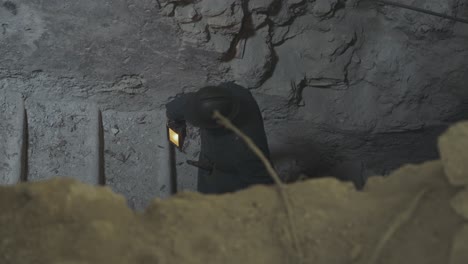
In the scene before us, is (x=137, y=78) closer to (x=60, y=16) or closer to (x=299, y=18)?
(x=60, y=16)

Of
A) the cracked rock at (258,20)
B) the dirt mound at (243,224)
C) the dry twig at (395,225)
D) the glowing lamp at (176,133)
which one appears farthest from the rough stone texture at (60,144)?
the dry twig at (395,225)

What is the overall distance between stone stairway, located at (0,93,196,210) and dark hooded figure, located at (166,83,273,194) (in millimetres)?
383

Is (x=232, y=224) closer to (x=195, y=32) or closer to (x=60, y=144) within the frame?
(x=195, y=32)

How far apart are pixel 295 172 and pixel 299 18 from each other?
3.17ft

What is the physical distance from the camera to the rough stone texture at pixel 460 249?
3.02ft

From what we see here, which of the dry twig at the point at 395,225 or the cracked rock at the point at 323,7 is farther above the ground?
the cracked rock at the point at 323,7

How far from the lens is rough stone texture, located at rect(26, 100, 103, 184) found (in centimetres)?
291

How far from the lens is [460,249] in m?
0.93

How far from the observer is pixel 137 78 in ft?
9.46

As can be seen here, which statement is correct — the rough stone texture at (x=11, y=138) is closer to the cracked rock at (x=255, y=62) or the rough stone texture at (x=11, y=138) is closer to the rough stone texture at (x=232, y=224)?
the cracked rock at (x=255, y=62)

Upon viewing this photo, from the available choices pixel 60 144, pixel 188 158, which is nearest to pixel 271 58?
pixel 188 158

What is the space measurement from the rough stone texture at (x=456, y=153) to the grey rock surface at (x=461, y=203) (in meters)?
0.02

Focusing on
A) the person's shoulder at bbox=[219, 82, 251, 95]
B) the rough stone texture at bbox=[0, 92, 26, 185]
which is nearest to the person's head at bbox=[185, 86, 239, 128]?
the person's shoulder at bbox=[219, 82, 251, 95]

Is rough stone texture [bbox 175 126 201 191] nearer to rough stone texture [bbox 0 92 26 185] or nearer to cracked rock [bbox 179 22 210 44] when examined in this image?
cracked rock [bbox 179 22 210 44]
